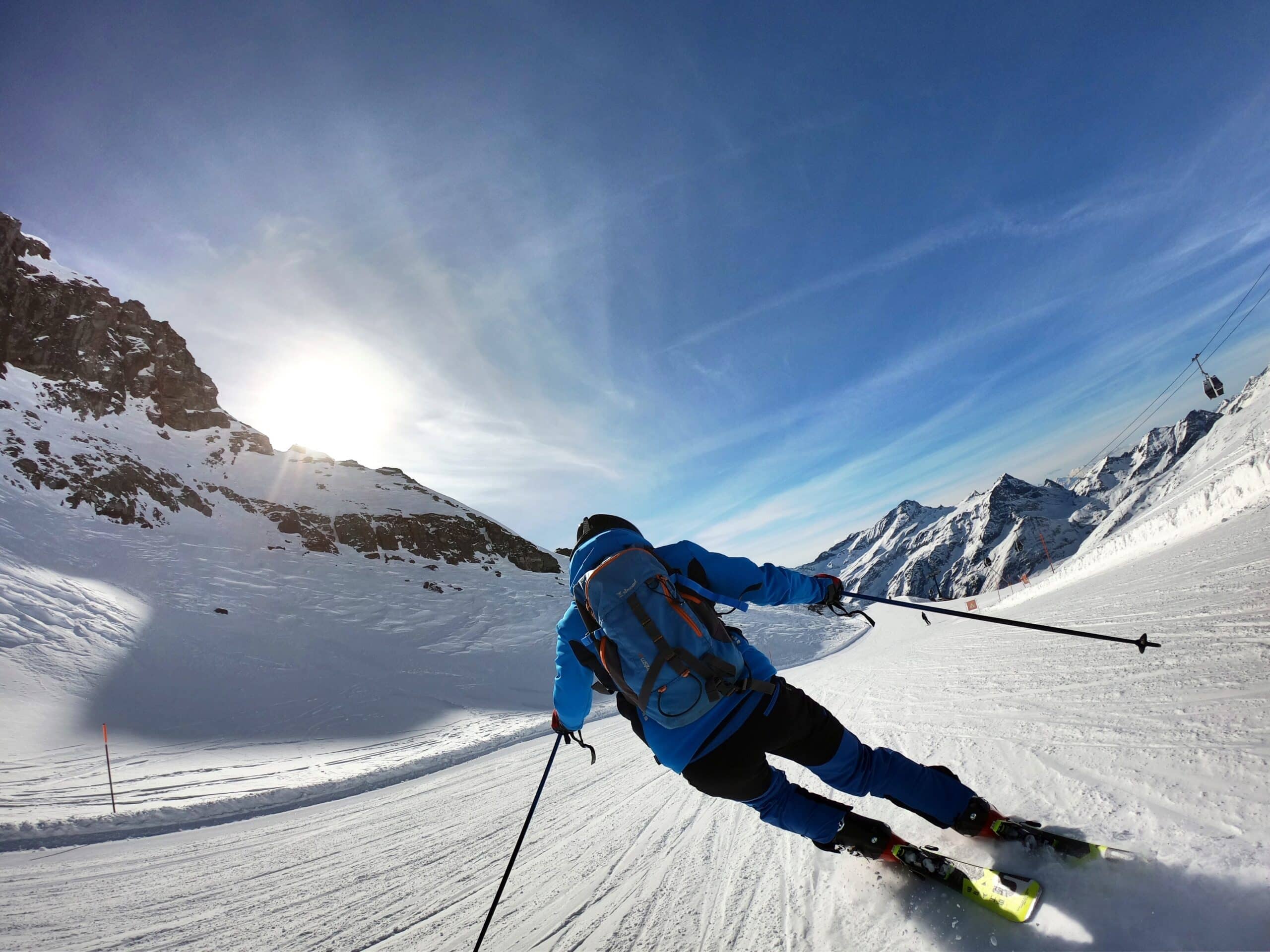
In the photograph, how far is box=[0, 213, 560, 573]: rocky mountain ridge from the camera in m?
38.0

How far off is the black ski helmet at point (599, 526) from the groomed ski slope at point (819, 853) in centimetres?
207

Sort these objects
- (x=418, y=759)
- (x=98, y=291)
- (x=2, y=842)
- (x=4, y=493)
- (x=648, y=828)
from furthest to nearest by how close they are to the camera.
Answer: (x=98, y=291)
(x=4, y=493)
(x=418, y=759)
(x=2, y=842)
(x=648, y=828)

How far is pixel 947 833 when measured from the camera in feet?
8.44

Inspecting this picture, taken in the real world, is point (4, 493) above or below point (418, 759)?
above

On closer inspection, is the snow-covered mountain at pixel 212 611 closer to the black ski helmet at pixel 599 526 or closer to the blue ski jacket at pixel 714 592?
the blue ski jacket at pixel 714 592

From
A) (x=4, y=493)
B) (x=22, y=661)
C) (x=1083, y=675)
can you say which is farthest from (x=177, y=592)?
(x=1083, y=675)

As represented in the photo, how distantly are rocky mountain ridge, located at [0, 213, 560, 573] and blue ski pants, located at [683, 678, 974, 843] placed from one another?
46624 mm

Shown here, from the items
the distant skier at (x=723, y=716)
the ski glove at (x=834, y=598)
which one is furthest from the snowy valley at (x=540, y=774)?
the ski glove at (x=834, y=598)

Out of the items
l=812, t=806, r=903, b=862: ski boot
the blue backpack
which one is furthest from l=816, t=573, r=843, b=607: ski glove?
l=812, t=806, r=903, b=862: ski boot

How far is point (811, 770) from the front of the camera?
230 cm

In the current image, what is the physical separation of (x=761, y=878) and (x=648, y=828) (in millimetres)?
1536

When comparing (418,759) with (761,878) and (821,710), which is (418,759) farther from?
(821,710)

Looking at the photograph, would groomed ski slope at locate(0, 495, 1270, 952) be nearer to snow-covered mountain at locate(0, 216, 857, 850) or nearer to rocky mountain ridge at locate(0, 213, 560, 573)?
snow-covered mountain at locate(0, 216, 857, 850)

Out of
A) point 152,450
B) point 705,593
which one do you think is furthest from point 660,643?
point 152,450
